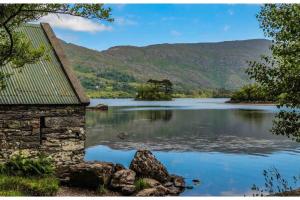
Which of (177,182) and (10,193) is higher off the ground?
(10,193)

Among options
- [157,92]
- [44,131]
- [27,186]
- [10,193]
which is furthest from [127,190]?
[157,92]


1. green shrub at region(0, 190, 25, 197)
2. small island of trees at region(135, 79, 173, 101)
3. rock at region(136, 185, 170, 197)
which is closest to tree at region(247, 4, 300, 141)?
rock at region(136, 185, 170, 197)

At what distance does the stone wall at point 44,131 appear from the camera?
23734 mm

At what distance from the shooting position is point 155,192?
22484 mm

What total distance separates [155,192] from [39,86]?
9.13 m

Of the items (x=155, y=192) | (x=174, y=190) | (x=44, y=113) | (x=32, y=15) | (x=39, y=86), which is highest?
(x=32, y=15)

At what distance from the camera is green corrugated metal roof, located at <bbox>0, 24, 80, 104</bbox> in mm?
24297

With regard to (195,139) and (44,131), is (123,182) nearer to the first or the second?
(44,131)

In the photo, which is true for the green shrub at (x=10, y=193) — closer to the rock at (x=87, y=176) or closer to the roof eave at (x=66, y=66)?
the rock at (x=87, y=176)

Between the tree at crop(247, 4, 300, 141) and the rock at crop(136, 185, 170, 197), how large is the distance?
6.83m

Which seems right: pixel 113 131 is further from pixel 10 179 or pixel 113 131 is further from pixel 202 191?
pixel 10 179

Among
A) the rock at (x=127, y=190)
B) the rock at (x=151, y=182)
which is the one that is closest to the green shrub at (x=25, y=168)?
the rock at (x=127, y=190)

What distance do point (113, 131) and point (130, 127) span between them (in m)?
6.28

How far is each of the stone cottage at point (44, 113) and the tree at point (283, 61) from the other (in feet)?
34.2
